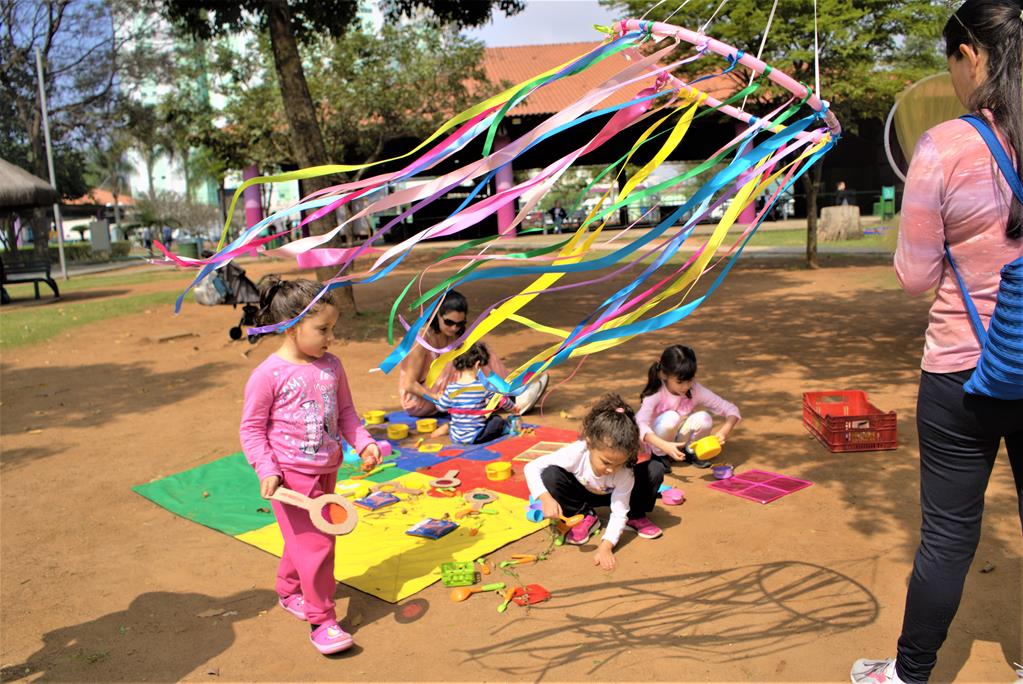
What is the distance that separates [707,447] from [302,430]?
255cm

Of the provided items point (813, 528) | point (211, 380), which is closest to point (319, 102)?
point (211, 380)

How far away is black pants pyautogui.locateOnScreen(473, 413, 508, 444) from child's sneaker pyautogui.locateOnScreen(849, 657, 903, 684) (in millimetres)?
3475

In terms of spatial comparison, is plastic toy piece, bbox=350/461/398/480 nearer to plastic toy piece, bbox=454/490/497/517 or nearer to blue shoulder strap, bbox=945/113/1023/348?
plastic toy piece, bbox=454/490/497/517

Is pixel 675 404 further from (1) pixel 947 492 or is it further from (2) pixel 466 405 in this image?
(1) pixel 947 492

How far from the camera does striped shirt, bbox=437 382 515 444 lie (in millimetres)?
5875

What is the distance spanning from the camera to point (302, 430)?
3293 mm

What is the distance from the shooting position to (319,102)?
1977 centimetres

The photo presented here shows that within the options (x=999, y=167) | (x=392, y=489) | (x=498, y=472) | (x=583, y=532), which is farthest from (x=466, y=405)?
(x=999, y=167)

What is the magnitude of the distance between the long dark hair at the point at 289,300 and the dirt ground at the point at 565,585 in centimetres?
132

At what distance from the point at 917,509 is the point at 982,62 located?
2.66 meters

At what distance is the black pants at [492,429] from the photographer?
5.89 metres

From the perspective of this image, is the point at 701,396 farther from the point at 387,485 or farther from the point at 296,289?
the point at 296,289

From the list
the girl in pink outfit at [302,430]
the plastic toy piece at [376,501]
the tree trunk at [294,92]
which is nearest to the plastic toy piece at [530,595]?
the girl in pink outfit at [302,430]

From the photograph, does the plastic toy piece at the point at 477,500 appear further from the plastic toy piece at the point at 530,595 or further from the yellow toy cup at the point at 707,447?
the yellow toy cup at the point at 707,447
